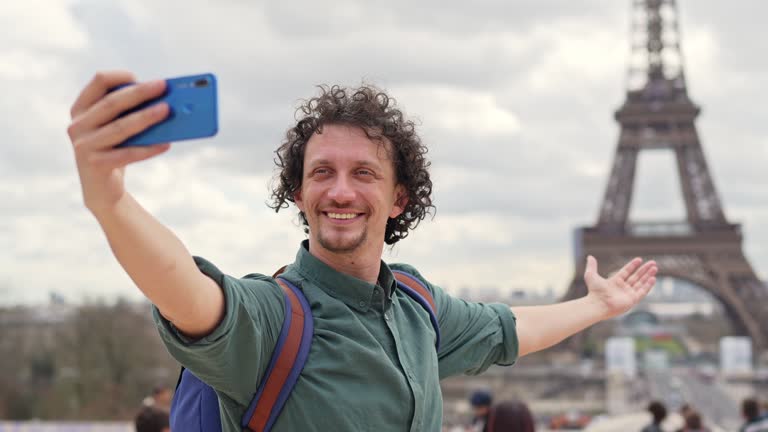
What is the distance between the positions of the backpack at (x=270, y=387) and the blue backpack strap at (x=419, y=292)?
49 centimetres

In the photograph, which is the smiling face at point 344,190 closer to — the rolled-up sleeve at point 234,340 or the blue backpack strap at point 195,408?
the rolled-up sleeve at point 234,340

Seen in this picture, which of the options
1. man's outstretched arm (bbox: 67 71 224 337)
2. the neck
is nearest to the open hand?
the neck

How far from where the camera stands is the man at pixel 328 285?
5.74ft

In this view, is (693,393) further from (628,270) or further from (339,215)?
(339,215)

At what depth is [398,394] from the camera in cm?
238

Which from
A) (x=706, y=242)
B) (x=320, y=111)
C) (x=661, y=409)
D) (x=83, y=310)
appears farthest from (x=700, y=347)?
(x=320, y=111)

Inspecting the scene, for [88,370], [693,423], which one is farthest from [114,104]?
[88,370]

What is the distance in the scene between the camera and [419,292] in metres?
2.85

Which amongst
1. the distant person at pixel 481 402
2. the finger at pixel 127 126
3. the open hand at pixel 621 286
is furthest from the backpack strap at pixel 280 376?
the distant person at pixel 481 402

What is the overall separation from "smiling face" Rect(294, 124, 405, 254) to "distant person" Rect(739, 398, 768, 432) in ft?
17.1

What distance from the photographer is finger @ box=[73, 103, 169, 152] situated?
168 centimetres

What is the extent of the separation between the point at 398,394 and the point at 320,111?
2.45 feet

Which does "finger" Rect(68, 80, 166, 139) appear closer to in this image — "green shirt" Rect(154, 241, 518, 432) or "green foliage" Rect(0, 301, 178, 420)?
"green shirt" Rect(154, 241, 518, 432)

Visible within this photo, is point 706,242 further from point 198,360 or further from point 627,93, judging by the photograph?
point 198,360
